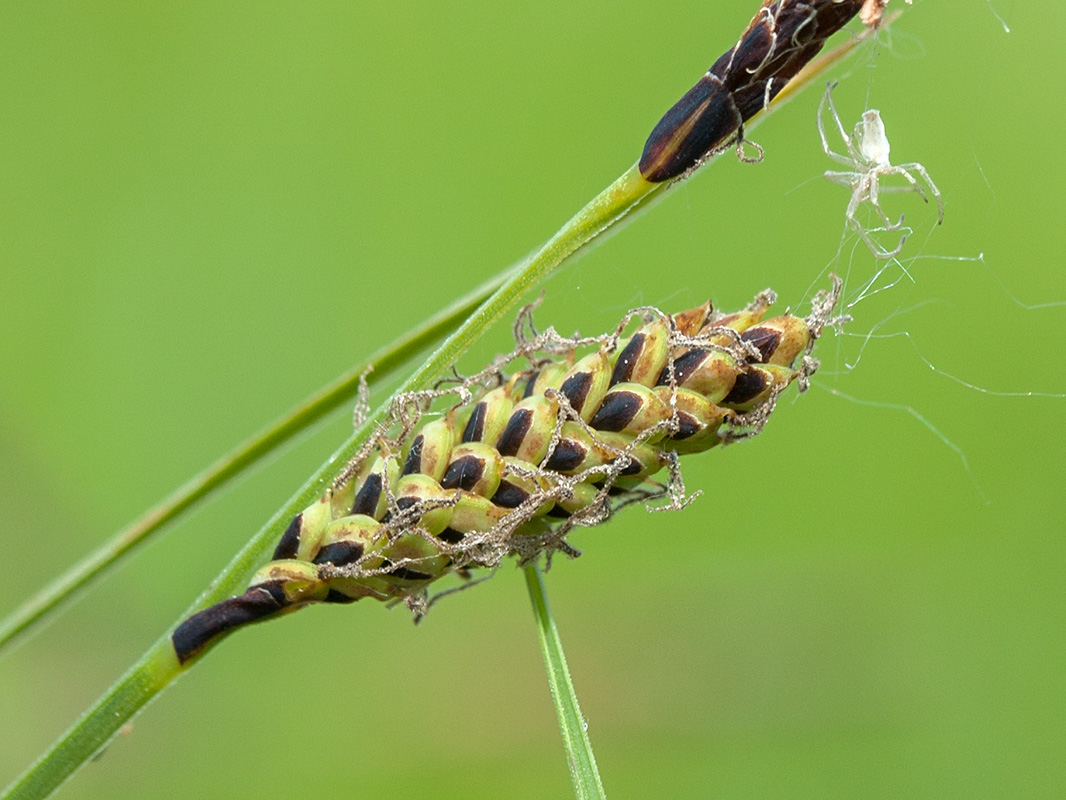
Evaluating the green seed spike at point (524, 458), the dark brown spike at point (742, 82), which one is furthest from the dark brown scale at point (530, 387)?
the dark brown spike at point (742, 82)

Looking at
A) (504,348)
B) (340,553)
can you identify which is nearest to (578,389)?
(340,553)

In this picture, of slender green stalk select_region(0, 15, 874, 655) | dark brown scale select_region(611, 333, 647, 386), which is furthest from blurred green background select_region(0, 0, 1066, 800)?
dark brown scale select_region(611, 333, 647, 386)

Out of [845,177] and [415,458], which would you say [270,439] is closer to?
[415,458]

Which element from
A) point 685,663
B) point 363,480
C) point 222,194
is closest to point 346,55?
point 222,194

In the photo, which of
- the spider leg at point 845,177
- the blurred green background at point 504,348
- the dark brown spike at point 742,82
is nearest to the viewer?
the dark brown spike at point 742,82

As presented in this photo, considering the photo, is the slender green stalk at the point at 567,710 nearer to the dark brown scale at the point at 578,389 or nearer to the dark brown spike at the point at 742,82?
the dark brown scale at the point at 578,389

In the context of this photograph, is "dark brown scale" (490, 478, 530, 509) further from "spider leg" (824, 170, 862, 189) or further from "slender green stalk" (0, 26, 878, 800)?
"spider leg" (824, 170, 862, 189)

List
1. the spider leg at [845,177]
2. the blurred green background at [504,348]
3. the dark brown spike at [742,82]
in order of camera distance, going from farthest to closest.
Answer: the blurred green background at [504,348]
the spider leg at [845,177]
the dark brown spike at [742,82]
